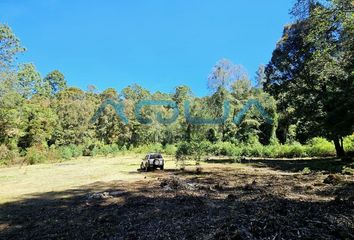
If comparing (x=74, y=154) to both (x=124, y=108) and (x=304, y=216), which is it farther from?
(x=304, y=216)

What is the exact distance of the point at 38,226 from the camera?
8328 millimetres

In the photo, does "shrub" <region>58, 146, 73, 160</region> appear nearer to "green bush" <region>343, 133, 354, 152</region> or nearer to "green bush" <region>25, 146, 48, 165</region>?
"green bush" <region>25, 146, 48, 165</region>

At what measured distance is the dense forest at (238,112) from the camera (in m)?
18.5

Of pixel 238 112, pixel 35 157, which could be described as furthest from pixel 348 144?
pixel 35 157

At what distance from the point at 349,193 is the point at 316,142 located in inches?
1030

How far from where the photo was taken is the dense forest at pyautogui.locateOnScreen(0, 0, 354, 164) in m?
18.5

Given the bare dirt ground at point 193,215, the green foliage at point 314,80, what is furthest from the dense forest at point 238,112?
the bare dirt ground at point 193,215

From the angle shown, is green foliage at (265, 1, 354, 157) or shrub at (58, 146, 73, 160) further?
shrub at (58, 146, 73, 160)

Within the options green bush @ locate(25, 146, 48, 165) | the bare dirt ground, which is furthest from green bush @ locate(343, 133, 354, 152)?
green bush @ locate(25, 146, 48, 165)

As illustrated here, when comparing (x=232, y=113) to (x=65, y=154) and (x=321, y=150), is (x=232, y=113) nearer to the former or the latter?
(x=321, y=150)

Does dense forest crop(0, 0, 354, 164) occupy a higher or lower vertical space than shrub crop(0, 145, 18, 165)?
higher

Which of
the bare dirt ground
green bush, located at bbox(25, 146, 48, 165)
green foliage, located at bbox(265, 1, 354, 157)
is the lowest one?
the bare dirt ground

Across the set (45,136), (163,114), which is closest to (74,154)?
(45,136)

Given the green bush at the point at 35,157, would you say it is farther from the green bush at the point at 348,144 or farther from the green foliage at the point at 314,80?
the green bush at the point at 348,144
